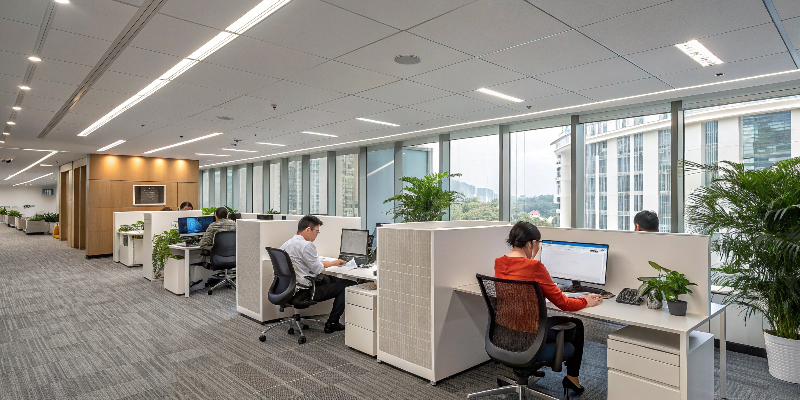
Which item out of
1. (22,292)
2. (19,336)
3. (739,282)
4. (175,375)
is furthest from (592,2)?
(22,292)

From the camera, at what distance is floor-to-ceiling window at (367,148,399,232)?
9617 millimetres

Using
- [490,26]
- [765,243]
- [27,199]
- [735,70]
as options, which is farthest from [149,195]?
[27,199]

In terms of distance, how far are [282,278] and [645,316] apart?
307 centimetres

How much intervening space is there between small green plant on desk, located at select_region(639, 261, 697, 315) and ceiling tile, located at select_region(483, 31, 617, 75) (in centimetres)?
180

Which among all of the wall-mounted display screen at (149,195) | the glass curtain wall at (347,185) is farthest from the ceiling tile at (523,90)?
the wall-mounted display screen at (149,195)

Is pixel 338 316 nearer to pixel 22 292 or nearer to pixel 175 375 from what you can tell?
pixel 175 375

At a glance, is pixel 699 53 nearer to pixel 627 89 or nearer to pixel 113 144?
pixel 627 89

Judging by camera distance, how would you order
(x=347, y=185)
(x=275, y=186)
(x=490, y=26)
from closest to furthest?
(x=490, y=26)
(x=347, y=185)
(x=275, y=186)

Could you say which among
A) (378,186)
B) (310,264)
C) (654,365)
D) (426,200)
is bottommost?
(654,365)

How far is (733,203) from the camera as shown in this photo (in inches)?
132

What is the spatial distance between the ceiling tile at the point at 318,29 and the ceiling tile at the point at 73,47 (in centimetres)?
130

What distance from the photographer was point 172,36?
3.22 m

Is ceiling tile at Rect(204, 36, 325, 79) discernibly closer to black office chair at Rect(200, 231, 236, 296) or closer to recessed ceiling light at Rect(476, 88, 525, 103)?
recessed ceiling light at Rect(476, 88, 525, 103)

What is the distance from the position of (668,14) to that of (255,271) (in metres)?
4.45
